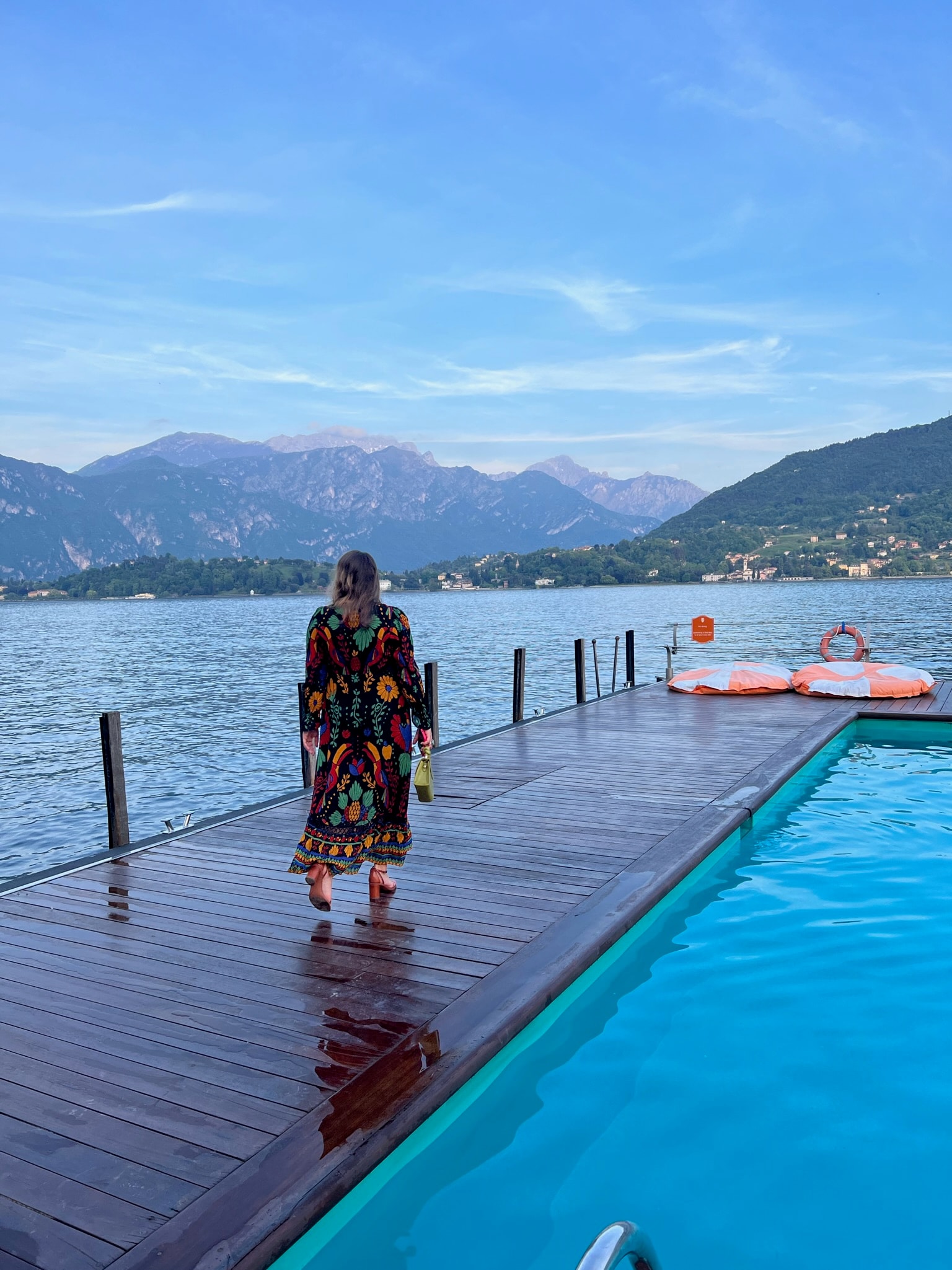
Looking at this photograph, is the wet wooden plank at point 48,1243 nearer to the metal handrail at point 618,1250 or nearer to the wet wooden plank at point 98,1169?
the wet wooden plank at point 98,1169

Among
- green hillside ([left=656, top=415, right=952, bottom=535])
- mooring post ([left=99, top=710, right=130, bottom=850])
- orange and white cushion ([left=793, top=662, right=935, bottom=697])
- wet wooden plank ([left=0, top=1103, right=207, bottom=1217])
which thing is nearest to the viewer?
wet wooden plank ([left=0, top=1103, right=207, bottom=1217])

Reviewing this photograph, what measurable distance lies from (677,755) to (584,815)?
2.47 m

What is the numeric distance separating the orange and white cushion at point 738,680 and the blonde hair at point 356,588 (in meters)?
9.48

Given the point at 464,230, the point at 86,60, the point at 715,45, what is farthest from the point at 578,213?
the point at 86,60

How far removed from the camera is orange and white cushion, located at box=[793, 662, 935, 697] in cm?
1179

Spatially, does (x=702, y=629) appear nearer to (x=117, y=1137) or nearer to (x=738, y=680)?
(x=738, y=680)

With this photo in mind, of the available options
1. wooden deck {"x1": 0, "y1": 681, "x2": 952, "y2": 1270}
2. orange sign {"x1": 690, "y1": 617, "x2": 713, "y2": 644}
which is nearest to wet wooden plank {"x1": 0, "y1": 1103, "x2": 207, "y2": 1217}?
wooden deck {"x1": 0, "y1": 681, "x2": 952, "y2": 1270}

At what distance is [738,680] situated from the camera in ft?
42.4

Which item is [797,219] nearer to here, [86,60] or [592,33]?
[592,33]

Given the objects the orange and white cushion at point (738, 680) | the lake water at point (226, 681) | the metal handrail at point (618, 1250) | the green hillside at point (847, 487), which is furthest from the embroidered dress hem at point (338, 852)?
the green hillside at point (847, 487)

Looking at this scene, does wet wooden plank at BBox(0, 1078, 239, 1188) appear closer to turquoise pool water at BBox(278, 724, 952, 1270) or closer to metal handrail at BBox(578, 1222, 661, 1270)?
turquoise pool water at BBox(278, 724, 952, 1270)

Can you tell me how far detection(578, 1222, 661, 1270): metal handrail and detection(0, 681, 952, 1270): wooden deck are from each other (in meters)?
1.16

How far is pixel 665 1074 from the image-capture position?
3.79 m

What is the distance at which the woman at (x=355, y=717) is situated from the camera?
4.29m
